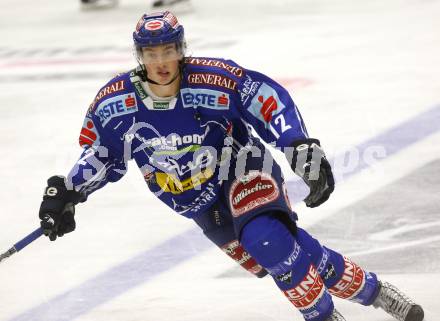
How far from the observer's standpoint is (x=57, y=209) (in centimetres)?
430

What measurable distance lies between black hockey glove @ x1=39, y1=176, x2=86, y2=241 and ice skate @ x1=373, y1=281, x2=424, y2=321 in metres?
1.40

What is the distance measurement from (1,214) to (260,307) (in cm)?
226

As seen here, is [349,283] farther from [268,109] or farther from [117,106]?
[117,106]

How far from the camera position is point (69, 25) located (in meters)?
13.3

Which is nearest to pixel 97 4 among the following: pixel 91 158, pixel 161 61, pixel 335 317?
pixel 91 158

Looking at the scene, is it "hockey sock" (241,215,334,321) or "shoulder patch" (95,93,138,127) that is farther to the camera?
"shoulder patch" (95,93,138,127)

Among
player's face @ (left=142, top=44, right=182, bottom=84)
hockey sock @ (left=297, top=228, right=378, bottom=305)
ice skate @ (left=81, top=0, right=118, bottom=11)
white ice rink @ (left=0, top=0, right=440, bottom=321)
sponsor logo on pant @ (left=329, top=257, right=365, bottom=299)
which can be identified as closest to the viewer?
player's face @ (left=142, top=44, right=182, bottom=84)

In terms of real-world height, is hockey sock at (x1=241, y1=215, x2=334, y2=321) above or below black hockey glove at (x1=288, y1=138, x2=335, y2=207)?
below

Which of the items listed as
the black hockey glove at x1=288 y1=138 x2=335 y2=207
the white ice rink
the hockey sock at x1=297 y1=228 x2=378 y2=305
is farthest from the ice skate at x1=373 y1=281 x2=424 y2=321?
the black hockey glove at x1=288 y1=138 x2=335 y2=207

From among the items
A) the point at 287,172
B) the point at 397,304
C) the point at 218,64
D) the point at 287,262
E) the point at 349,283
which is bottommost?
the point at 287,172

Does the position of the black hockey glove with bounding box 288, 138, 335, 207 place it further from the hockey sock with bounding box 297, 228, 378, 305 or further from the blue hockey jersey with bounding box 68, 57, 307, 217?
the hockey sock with bounding box 297, 228, 378, 305

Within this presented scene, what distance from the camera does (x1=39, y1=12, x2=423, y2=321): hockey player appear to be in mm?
4148

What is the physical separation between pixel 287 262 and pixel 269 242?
0.36 ft

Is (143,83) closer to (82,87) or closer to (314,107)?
(314,107)
